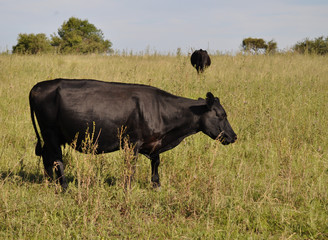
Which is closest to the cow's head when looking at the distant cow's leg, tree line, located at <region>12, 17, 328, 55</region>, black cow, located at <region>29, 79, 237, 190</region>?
black cow, located at <region>29, 79, 237, 190</region>

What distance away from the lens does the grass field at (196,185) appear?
370 centimetres

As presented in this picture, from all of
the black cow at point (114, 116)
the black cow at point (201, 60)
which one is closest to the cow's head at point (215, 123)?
the black cow at point (114, 116)

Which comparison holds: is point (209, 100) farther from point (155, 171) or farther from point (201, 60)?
point (201, 60)

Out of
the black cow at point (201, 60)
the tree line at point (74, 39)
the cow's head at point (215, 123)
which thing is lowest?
the cow's head at point (215, 123)

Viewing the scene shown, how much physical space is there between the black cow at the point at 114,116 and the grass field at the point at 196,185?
36cm

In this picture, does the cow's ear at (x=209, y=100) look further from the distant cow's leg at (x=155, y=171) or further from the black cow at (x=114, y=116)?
the distant cow's leg at (x=155, y=171)

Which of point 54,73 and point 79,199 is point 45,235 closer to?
point 79,199

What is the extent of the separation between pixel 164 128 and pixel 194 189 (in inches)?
37.2

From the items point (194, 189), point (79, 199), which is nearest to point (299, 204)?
point (194, 189)

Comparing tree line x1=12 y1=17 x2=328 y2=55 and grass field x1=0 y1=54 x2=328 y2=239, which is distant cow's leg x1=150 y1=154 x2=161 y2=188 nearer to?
grass field x1=0 y1=54 x2=328 y2=239

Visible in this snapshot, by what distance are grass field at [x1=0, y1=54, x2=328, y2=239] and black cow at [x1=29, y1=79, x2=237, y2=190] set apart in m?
0.36

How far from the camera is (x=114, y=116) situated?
4.77 meters

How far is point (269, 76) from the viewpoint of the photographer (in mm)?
11805

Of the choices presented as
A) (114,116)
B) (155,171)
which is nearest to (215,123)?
(155,171)
